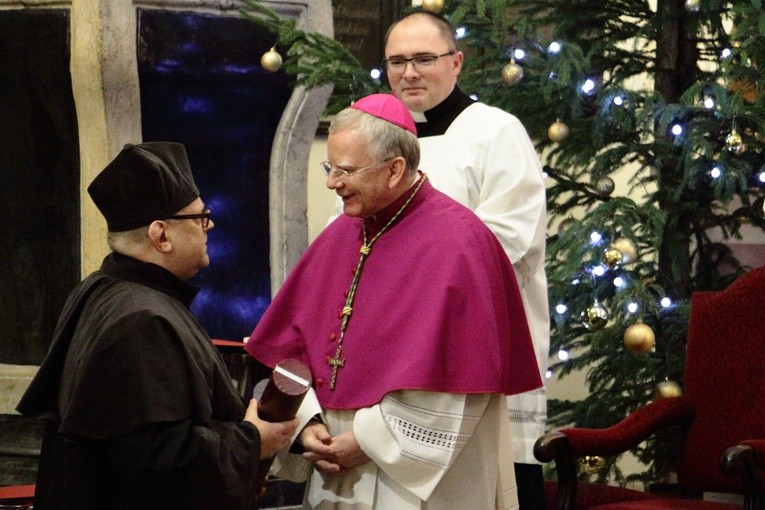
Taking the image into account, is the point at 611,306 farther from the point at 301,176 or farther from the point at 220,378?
the point at 220,378

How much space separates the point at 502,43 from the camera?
18.2 feet

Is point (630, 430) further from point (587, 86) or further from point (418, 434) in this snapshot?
point (587, 86)

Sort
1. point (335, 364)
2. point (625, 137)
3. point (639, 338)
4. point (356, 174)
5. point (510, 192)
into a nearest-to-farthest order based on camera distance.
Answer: point (356, 174) → point (335, 364) → point (510, 192) → point (639, 338) → point (625, 137)

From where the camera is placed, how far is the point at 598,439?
4.41m

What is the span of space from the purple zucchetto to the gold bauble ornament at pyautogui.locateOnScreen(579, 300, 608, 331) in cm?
211

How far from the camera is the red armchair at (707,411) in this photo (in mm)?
4430

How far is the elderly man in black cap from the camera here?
2875mm

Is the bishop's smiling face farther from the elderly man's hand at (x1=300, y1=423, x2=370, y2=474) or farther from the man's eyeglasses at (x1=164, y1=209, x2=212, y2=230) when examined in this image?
the elderly man's hand at (x1=300, y1=423, x2=370, y2=474)

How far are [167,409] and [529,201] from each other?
5.79 ft

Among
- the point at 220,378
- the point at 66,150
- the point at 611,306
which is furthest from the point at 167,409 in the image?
the point at 66,150

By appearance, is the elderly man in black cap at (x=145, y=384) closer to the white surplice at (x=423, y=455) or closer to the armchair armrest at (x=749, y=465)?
the white surplice at (x=423, y=455)

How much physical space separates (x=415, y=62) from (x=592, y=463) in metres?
1.95

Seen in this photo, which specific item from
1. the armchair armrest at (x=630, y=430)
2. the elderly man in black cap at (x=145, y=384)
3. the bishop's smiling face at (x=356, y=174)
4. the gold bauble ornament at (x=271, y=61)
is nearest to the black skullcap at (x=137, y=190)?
the elderly man in black cap at (x=145, y=384)

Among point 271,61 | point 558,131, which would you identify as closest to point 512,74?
point 558,131
